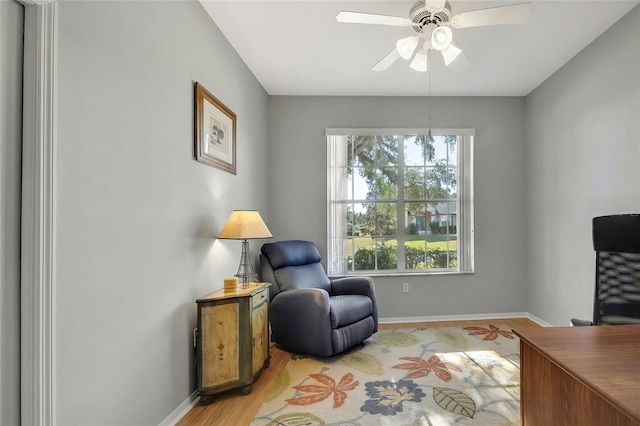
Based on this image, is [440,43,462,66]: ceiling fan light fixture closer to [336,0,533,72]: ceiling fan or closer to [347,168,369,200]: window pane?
[336,0,533,72]: ceiling fan

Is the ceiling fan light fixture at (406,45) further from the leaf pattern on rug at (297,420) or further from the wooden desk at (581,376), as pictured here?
the leaf pattern on rug at (297,420)

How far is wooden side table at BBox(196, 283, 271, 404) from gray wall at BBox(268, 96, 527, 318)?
1656mm

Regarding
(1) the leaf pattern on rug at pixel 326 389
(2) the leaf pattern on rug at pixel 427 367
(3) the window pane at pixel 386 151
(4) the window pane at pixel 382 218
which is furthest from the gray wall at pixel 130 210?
(3) the window pane at pixel 386 151

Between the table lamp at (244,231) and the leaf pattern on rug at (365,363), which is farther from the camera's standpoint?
the leaf pattern on rug at (365,363)

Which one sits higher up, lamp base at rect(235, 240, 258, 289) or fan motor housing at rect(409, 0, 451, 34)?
fan motor housing at rect(409, 0, 451, 34)

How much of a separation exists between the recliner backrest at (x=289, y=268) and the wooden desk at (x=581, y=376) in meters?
2.00

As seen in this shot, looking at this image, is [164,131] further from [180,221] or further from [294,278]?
[294,278]

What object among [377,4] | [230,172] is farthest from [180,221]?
[377,4]

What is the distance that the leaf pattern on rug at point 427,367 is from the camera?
7.64 feet

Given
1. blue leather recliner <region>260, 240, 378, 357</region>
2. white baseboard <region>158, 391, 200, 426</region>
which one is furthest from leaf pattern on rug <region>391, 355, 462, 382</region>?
white baseboard <region>158, 391, 200, 426</region>

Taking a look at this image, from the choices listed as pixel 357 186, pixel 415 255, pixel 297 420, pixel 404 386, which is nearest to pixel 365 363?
pixel 404 386

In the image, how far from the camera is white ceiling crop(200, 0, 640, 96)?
7.18 feet

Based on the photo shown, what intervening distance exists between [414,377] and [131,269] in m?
2.07

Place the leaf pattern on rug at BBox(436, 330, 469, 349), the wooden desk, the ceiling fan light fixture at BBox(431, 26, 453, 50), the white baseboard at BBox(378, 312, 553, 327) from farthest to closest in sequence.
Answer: the white baseboard at BBox(378, 312, 553, 327) → the leaf pattern on rug at BBox(436, 330, 469, 349) → the ceiling fan light fixture at BBox(431, 26, 453, 50) → the wooden desk
